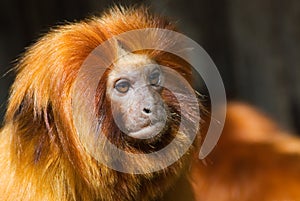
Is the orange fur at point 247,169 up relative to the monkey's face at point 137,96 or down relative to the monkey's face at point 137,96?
down

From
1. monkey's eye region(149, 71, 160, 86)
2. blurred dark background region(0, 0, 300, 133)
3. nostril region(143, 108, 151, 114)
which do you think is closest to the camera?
nostril region(143, 108, 151, 114)

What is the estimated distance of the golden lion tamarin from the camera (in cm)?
342

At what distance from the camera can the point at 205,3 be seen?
23.4 feet

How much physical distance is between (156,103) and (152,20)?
443 millimetres

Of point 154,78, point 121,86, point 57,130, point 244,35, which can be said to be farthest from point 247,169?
point 244,35

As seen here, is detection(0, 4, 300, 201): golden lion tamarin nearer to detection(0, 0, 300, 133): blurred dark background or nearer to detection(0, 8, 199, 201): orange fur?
detection(0, 8, 199, 201): orange fur

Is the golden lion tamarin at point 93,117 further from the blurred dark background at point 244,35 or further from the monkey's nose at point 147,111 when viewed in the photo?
the blurred dark background at point 244,35

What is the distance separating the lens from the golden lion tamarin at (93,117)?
342cm

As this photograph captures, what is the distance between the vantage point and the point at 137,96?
3.47 m

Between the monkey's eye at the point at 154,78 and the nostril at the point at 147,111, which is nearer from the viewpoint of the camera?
the nostril at the point at 147,111

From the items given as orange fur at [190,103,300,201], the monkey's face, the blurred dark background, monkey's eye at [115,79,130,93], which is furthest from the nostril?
the blurred dark background

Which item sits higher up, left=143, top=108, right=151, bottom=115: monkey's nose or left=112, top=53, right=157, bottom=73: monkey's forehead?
left=112, top=53, right=157, bottom=73: monkey's forehead

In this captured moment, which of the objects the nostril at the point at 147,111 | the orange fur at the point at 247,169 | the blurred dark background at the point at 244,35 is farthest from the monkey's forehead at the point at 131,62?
the blurred dark background at the point at 244,35

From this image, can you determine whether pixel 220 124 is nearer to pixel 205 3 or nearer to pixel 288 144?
pixel 288 144
